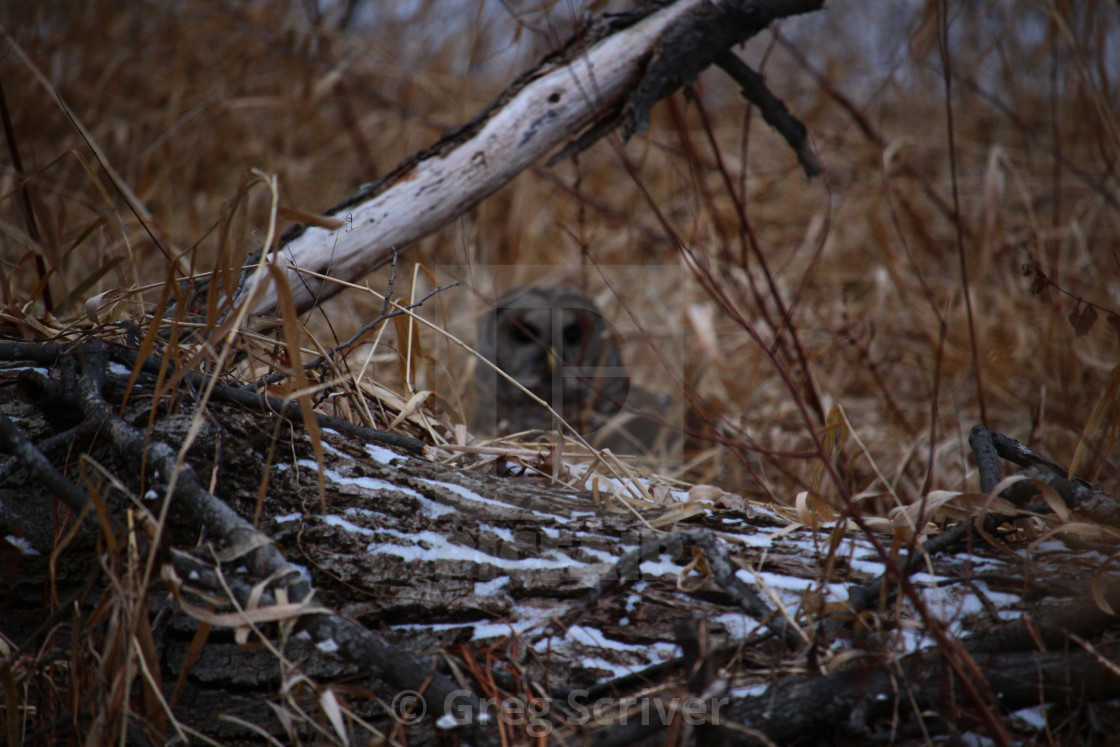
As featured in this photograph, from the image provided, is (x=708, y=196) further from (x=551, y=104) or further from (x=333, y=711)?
(x=333, y=711)

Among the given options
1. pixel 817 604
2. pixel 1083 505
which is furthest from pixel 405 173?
pixel 1083 505

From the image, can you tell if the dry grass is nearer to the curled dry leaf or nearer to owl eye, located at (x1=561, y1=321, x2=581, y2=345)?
owl eye, located at (x1=561, y1=321, x2=581, y2=345)

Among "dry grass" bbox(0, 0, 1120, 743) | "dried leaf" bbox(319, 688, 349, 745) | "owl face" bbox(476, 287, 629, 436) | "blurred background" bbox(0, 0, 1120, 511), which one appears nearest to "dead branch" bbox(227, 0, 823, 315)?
"blurred background" bbox(0, 0, 1120, 511)

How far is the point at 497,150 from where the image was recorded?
1.64 metres

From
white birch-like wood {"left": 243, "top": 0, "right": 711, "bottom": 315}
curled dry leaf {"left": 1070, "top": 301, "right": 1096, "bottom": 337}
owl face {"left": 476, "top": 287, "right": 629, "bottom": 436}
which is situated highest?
white birch-like wood {"left": 243, "top": 0, "right": 711, "bottom": 315}

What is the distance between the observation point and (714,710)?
73 cm

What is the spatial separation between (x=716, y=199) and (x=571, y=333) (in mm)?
2045

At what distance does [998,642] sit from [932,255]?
315 centimetres

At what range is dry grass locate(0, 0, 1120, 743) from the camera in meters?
2.49

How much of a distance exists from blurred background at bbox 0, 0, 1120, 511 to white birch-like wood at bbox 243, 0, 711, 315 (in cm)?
22

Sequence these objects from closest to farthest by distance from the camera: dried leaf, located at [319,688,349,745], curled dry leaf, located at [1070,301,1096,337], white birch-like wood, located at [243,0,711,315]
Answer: dried leaf, located at [319,688,349,745] < curled dry leaf, located at [1070,301,1096,337] < white birch-like wood, located at [243,0,711,315]

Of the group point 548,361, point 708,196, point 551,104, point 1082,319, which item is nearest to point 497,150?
point 551,104

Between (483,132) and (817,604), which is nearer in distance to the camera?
(817,604)

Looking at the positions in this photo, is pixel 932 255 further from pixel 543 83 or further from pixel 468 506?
pixel 468 506
